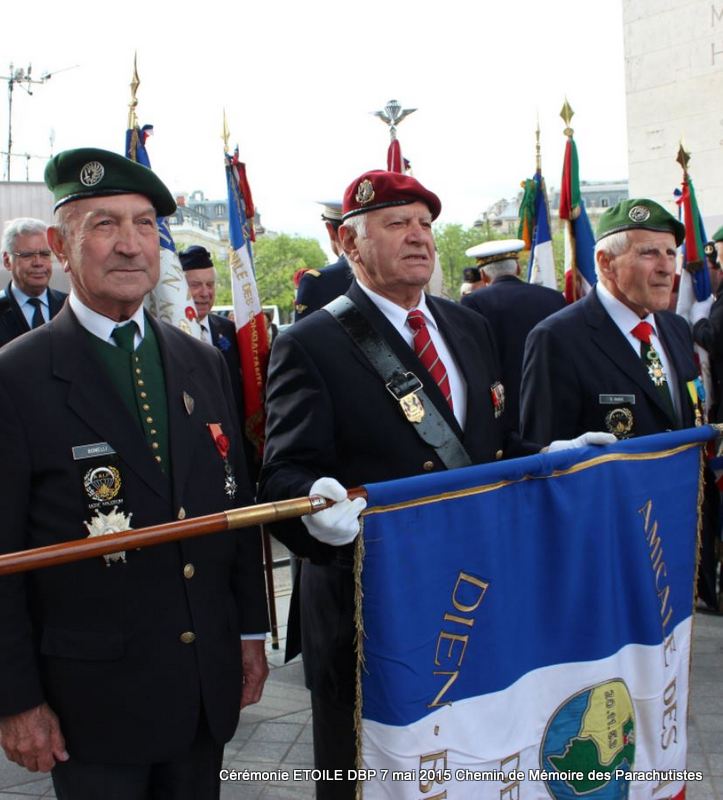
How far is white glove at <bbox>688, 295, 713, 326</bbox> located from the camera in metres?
7.44

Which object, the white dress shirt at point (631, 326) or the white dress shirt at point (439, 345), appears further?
the white dress shirt at point (631, 326)

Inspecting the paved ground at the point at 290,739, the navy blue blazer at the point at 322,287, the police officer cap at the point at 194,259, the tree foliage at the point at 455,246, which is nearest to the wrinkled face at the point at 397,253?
the navy blue blazer at the point at 322,287

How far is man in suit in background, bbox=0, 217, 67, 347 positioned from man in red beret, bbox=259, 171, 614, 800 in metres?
3.13

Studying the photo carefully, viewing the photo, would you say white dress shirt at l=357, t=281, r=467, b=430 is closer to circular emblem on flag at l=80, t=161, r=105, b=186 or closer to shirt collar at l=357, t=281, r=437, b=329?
shirt collar at l=357, t=281, r=437, b=329

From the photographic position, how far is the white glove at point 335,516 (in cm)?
215

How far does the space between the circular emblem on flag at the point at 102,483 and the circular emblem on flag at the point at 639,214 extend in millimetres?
2482

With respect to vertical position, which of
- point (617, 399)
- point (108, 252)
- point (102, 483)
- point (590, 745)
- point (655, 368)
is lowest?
point (590, 745)

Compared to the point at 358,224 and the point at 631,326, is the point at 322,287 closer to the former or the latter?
the point at 631,326

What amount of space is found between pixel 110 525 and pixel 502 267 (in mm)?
5178

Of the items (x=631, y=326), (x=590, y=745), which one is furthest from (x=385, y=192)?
(x=590, y=745)

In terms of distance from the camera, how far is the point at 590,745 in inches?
104

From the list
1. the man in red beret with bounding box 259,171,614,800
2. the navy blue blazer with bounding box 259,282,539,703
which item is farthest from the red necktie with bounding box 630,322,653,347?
the navy blue blazer with bounding box 259,282,539,703

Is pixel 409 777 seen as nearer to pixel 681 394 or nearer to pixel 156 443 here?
pixel 156 443

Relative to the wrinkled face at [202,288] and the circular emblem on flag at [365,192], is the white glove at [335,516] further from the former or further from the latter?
the wrinkled face at [202,288]
